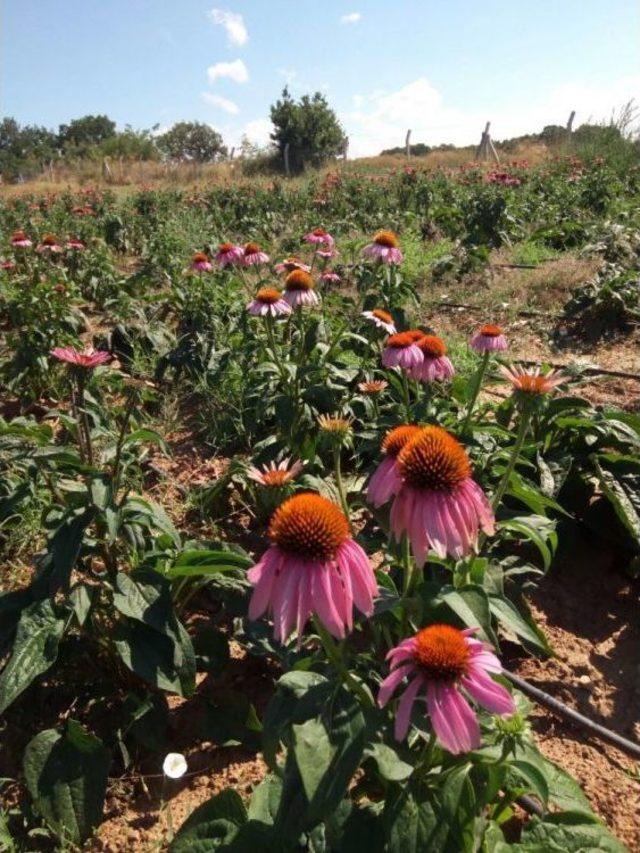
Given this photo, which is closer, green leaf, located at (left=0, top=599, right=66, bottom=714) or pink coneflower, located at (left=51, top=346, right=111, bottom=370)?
green leaf, located at (left=0, top=599, right=66, bottom=714)

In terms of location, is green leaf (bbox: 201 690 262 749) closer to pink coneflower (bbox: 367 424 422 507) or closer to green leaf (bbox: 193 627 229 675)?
green leaf (bbox: 193 627 229 675)

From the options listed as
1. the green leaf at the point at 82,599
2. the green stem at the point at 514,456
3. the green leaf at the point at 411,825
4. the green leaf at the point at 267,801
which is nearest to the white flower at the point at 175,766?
the green leaf at the point at 267,801

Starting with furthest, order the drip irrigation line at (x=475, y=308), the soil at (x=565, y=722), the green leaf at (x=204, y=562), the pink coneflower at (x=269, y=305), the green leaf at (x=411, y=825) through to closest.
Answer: the drip irrigation line at (x=475, y=308) < the pink coneflower at (x=269, y=305) < the green leaf at (x=204, y=562) < the soil at (x=565, y=722) < the green leaf at (x=411, y=825)

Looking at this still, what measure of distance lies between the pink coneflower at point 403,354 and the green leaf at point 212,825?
125 cm

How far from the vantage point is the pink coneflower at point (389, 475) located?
1.08 metres

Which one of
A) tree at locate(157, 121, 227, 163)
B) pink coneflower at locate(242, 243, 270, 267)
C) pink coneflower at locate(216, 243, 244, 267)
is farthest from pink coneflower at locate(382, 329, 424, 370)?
tree at locate(157, 121, 227, 163)

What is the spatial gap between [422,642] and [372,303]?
2.72m

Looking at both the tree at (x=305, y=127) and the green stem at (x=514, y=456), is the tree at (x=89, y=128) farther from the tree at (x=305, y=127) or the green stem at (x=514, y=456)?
the green stem at (x=514, y=456)

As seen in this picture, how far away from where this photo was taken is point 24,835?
1.40 meters

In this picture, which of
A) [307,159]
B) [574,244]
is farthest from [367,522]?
[307,159]

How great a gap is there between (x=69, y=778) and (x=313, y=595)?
926mm

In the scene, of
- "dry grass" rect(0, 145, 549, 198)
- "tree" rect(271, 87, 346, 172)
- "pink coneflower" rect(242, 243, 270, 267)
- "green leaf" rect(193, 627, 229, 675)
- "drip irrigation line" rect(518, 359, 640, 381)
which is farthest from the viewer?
"tree" rect(271, 87, 346, 172)

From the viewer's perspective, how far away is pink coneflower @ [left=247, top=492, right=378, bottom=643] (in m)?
0.93

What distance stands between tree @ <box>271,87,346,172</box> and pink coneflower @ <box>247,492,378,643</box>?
2552cm
